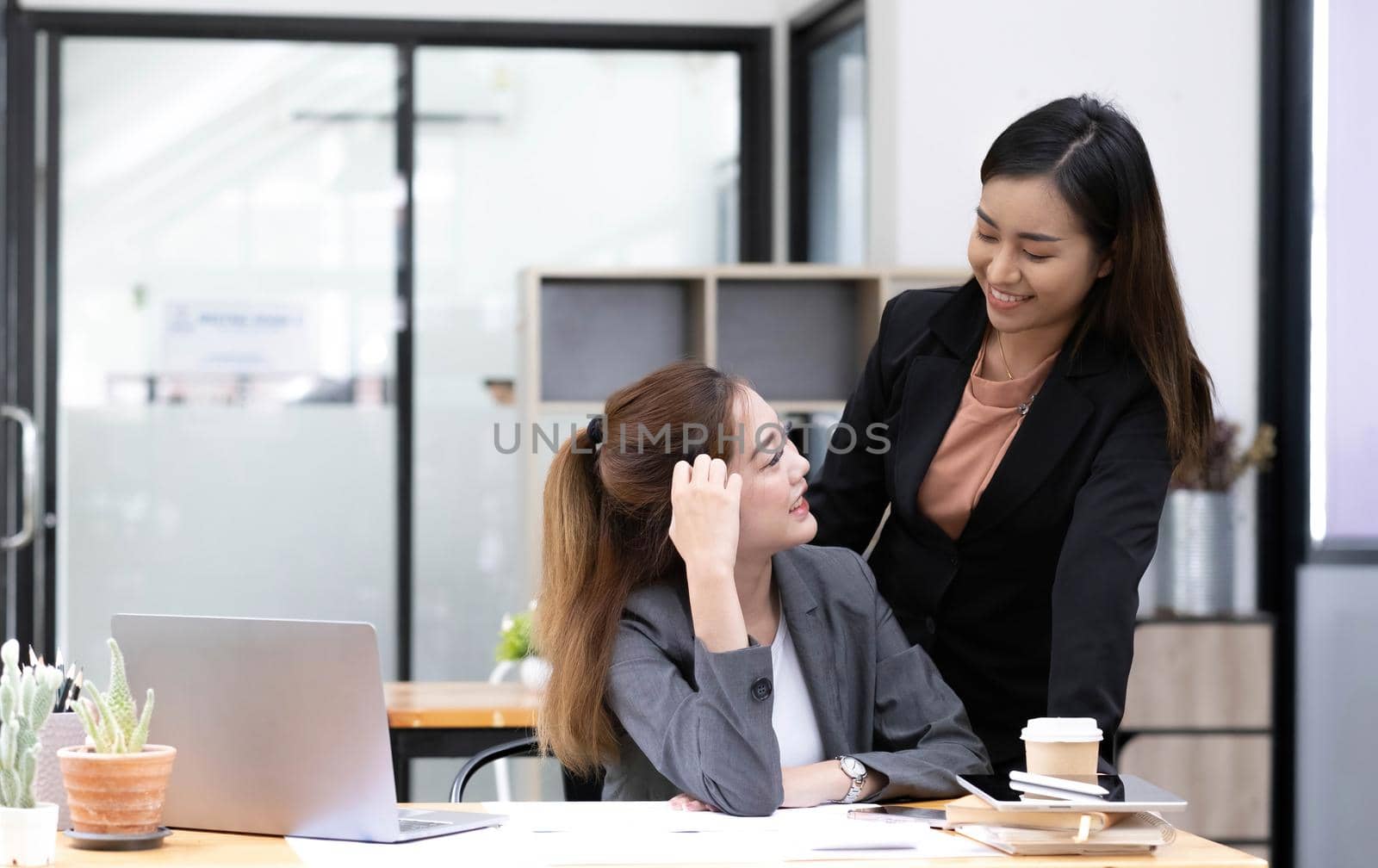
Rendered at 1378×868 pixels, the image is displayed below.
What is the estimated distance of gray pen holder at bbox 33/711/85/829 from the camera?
1695 mm

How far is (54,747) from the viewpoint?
1704 mm

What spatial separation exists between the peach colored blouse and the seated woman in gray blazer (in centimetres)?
15

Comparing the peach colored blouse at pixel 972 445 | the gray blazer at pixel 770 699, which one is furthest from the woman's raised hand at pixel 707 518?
the peach colored blouse at pixel 972 445

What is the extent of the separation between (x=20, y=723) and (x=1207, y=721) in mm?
3089

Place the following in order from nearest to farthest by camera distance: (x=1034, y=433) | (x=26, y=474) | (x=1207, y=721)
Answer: (x=1034, y=433)
(x=1207, y=721)
(x=26, y=474)

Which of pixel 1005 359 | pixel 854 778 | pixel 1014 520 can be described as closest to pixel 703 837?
pixel 854 778

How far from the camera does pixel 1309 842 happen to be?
434 centimetres

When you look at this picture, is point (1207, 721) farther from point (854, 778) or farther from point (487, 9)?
point (487, 9)

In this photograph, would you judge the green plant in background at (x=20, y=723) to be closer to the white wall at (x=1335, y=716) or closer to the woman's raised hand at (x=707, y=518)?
the woman's raised hand at (x=707, y=518)

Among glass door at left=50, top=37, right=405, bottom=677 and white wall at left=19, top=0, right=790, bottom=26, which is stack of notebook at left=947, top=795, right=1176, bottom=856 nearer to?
glass door at left=50, top=37, right=405, bottom=677

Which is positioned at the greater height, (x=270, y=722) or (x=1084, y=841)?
(x=270, y=722)

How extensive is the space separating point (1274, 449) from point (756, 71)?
1856mm

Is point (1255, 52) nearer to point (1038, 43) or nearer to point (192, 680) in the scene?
point (1038, 43)

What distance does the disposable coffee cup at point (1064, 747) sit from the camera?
5.54 ft
